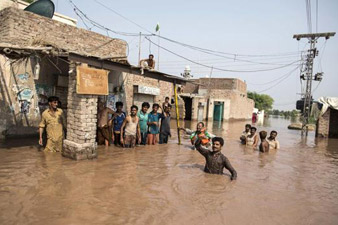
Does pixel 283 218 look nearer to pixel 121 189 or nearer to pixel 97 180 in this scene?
pixel 121 189

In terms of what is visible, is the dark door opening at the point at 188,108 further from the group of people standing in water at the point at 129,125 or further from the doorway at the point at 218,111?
the group of people standing in water at the point at 129,125

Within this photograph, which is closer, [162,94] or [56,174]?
[56,174]

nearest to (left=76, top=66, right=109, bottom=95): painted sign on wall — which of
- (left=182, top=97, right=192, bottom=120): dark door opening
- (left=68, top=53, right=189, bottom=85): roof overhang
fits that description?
(left=68, top=53, right=189, bottom=85): roof overhang

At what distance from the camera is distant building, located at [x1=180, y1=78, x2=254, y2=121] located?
83.4ft

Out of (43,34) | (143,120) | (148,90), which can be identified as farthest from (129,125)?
(148,90)

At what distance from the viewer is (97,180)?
5148 mm

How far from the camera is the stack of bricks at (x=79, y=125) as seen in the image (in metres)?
6.55

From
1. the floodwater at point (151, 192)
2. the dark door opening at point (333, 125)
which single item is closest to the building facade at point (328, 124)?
the dark door opening at point (333, 125)

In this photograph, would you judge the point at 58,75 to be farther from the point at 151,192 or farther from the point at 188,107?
the point at 188,107

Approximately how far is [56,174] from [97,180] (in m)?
0.91

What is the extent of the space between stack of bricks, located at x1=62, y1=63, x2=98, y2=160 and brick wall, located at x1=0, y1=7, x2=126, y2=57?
123cm

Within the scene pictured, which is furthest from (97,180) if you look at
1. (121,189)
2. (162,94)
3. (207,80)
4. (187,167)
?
(207,80)

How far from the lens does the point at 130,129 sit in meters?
8.36

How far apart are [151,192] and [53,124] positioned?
12.6ft
